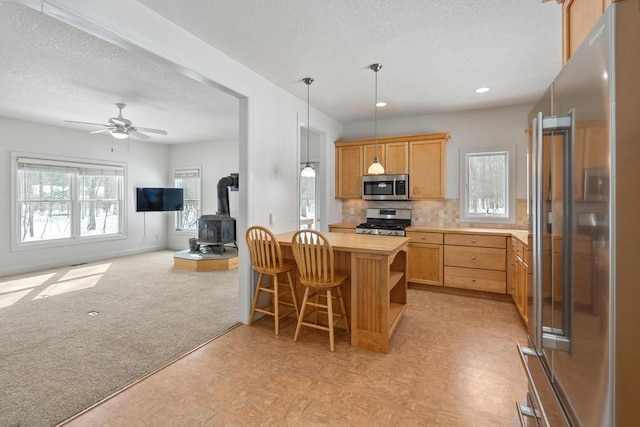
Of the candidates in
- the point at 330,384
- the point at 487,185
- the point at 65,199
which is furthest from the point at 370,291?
the point at 65,199

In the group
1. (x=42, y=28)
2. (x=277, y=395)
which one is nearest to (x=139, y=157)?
(x=42, y=28)

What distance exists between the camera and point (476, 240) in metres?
4.05

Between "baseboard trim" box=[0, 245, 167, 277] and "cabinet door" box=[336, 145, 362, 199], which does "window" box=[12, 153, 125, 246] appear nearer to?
"baseboard trim" box=[0, 245, 167, 277]

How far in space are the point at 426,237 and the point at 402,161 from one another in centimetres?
124

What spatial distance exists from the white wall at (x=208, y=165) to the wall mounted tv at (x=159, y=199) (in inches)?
24.4

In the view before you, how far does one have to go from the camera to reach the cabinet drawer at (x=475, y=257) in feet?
12.9

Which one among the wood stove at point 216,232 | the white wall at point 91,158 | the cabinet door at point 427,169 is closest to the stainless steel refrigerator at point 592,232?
the cabinet door at point 427,169

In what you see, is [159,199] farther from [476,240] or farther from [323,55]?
[476,240]

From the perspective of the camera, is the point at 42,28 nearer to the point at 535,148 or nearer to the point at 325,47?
the point at 325,47

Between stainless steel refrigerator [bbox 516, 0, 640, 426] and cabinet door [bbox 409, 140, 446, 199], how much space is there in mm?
3679

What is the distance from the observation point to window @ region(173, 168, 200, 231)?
7625 millimetres

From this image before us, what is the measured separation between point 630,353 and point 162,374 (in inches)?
105

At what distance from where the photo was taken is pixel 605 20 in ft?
2.11

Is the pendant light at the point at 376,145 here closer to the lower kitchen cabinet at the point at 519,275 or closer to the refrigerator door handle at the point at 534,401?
the lower kitchen cabinet at the point at 519,275
